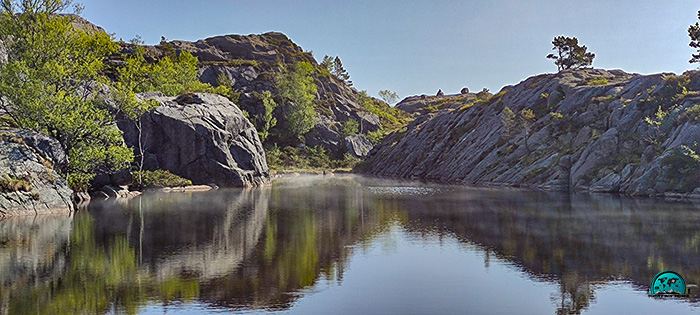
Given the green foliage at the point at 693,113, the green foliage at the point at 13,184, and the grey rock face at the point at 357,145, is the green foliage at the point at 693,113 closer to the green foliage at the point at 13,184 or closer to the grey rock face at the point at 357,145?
the green foliage at the point at 13,184

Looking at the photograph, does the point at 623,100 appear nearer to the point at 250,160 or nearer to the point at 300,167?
the point at 250,160

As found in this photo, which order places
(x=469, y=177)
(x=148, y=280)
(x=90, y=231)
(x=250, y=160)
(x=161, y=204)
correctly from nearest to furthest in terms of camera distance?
(x=148, y=280) < (x=90, y=231) < (x=161, y=204) < (x=250, y=160) < (x=469, y=177)

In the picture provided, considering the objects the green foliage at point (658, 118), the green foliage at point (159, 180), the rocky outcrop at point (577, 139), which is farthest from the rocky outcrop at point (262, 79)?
the green foliage at point (658, 118)

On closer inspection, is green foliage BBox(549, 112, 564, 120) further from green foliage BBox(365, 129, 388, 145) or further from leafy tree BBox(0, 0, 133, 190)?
green foliage BBox(365, 129, 388, 145)

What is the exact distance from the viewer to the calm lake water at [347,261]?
18500 mm

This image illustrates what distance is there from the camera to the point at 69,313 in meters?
16.9

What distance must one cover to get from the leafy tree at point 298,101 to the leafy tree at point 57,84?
87.2 metres

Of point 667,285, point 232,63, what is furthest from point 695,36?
point 232,63

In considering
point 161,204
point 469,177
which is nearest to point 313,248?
point 161,204

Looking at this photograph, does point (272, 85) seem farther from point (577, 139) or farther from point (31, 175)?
point (31, 175)

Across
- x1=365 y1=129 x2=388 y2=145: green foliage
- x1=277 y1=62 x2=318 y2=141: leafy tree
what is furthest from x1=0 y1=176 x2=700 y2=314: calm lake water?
x1=365 y1=129 x2=388 y2=145: green foliage

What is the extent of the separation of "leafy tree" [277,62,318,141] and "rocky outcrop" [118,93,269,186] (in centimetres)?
5969

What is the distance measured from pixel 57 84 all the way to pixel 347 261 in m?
44.3

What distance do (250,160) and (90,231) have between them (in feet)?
174
